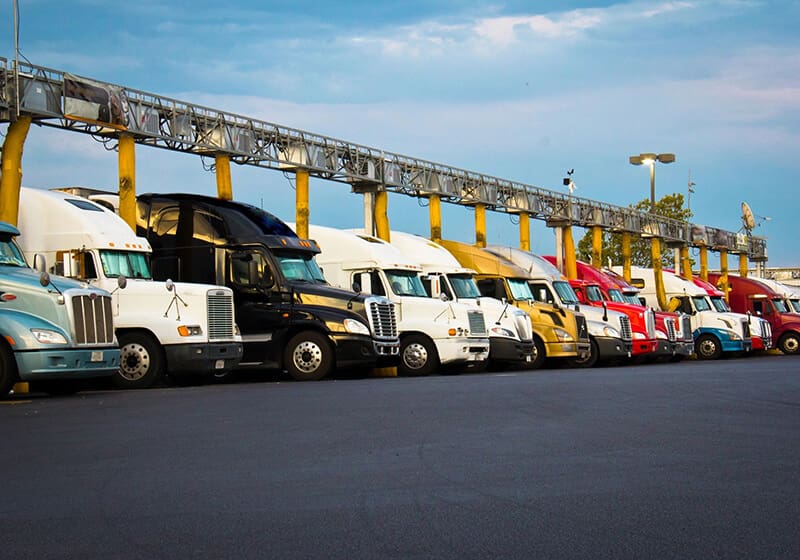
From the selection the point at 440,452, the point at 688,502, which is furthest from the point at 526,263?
the point at 688,502

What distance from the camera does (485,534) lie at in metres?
6.55

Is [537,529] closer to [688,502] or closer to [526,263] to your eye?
[688,502]

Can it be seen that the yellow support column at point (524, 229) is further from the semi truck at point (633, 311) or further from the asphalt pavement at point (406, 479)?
the asphalt pavement at point (406, 479)

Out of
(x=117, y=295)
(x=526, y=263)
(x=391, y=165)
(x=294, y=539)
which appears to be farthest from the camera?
(x=391, y=165)

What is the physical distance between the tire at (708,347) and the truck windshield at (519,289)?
13.1 m

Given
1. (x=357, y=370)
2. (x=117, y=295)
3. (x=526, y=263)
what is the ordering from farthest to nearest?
(x=526, y=263) → (x=357, y=370) → (x=117, y=295)

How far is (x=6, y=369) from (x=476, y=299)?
48.6 feet

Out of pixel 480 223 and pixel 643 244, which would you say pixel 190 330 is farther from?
pixel 643 244

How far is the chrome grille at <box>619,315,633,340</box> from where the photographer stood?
1355 inches

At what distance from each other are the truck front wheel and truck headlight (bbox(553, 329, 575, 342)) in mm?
17662

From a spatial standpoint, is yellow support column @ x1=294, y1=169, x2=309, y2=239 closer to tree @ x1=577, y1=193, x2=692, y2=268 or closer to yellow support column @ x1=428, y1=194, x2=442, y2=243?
yellow support column @ x1=428, y1=194, x2=442, y2=243

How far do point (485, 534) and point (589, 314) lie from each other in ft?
92.5

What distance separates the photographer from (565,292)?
3344 centimetres

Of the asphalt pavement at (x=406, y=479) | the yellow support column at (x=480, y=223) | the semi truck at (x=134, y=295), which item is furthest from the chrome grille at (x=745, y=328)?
the asphalt pavement at (x=406, y=479)
